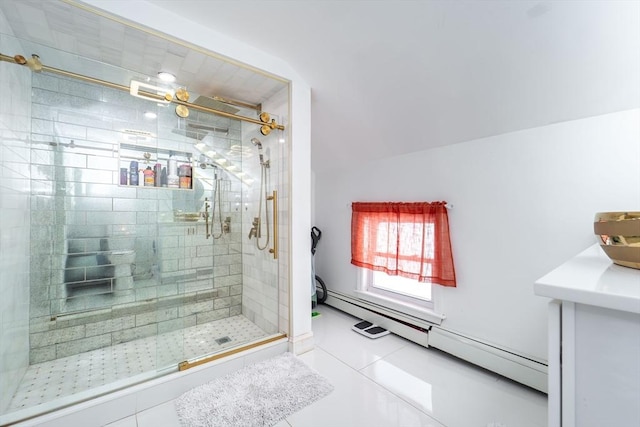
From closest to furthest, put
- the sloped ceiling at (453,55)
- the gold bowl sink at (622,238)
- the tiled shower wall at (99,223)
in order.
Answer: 1. the gold bowl sink at (622,238)
2. the sloped ceiling at (453,55)
3. the tiled shower wall at (99,223)

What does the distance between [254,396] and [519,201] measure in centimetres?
228

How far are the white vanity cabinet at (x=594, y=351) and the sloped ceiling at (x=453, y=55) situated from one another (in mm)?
1478

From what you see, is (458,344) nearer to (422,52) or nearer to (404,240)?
(404,240)

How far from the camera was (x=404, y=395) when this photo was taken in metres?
1.82

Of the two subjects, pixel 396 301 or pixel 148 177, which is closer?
pixel 148 177

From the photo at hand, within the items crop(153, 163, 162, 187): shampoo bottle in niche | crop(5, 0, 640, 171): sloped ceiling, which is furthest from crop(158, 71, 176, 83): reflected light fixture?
crop(153, 163, 162, 187): shampoo bottle in niche

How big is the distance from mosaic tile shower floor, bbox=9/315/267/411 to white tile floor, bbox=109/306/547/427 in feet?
1.27

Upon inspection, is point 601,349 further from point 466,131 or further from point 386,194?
point 386,194

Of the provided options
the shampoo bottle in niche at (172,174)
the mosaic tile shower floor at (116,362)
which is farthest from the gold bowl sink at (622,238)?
the shampoo bottle in niche at (172,174)

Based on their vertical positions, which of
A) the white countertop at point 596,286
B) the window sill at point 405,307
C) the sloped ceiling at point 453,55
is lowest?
the window sill at point 405,307

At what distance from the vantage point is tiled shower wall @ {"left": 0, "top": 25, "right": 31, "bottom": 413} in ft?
5.35

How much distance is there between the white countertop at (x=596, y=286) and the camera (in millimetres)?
542

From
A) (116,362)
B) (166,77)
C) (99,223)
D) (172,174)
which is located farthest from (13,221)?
(166,77)

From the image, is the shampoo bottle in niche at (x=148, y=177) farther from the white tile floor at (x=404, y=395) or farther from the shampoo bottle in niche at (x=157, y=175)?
the white tile floor at (x=404, y=395)
